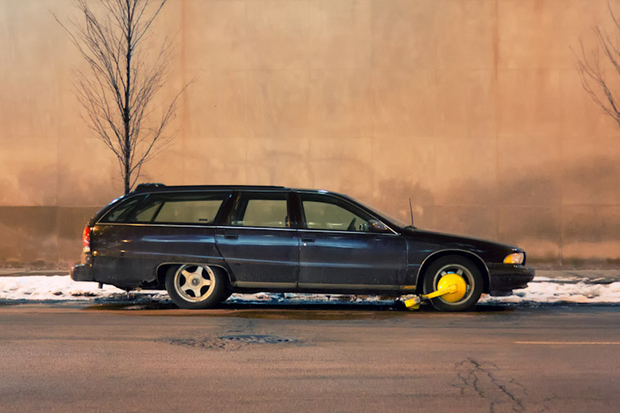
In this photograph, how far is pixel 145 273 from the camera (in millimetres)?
11516

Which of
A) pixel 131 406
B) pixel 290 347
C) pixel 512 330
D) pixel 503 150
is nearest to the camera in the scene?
pixel 131 406

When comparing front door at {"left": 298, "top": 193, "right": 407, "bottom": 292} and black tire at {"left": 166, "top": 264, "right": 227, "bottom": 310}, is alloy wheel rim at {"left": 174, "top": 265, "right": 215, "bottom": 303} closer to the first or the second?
black tire at {"left": 166, "top": 264, "right": 227, "bottom": 310}

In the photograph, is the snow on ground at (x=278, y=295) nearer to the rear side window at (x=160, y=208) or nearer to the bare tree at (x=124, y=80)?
the rear side window at (x=160, y=208)

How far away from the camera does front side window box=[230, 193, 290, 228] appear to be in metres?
11.5

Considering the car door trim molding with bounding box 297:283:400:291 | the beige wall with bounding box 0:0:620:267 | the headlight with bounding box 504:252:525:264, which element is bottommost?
the car door trim molding with bounding box 297:283:400:291

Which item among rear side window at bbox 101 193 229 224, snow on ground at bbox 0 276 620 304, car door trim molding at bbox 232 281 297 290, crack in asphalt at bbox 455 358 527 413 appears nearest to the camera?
crack in asphalt at bbox 455 358 527 413

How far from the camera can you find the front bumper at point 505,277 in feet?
36.9

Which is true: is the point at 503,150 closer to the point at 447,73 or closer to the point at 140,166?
the point at 447,73

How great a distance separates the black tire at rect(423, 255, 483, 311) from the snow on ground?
1.24 meters

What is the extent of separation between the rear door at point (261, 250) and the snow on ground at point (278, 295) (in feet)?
3.49

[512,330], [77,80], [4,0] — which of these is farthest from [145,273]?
[4,0]

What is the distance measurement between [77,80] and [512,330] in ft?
39.4

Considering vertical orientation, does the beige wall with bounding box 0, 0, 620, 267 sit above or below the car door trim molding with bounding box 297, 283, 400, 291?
above

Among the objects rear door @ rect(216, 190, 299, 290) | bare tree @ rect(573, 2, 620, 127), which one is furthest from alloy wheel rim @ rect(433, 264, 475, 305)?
bare tree @ rect(573, 2, 620, 127)
